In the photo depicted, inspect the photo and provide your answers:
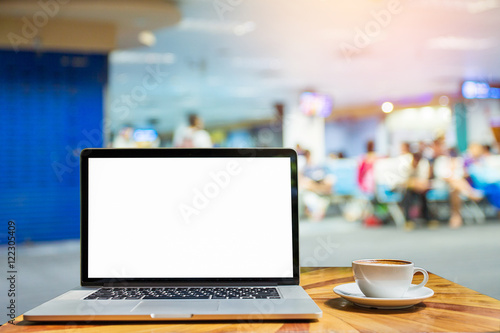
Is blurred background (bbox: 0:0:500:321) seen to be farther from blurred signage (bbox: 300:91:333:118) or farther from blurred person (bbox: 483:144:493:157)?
blurred signage (bbox: 300:91:333:118)

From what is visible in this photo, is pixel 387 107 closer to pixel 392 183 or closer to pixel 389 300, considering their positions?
pixel 392 183

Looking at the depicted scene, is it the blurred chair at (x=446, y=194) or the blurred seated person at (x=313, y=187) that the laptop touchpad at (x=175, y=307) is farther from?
the blurred chair at (x=446, y=194)

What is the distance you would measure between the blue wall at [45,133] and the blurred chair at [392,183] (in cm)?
488

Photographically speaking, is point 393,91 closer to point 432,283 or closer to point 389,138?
point 389,138

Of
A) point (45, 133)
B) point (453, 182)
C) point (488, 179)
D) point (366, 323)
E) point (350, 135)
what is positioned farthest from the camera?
point (350, 135)

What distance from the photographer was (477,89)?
11117 millimetres

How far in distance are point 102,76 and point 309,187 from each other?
411 centimetres

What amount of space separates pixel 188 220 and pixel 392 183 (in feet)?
25.3

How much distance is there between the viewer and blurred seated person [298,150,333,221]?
823cm

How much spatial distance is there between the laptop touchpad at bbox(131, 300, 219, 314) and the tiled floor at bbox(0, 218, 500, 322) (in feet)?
7.19

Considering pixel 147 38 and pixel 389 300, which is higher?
pixel 147 38

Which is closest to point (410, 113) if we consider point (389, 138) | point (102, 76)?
point (389, 138)

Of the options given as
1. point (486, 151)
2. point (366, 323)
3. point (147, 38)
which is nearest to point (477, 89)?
point (486, 151)

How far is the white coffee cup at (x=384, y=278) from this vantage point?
81 centimetres
